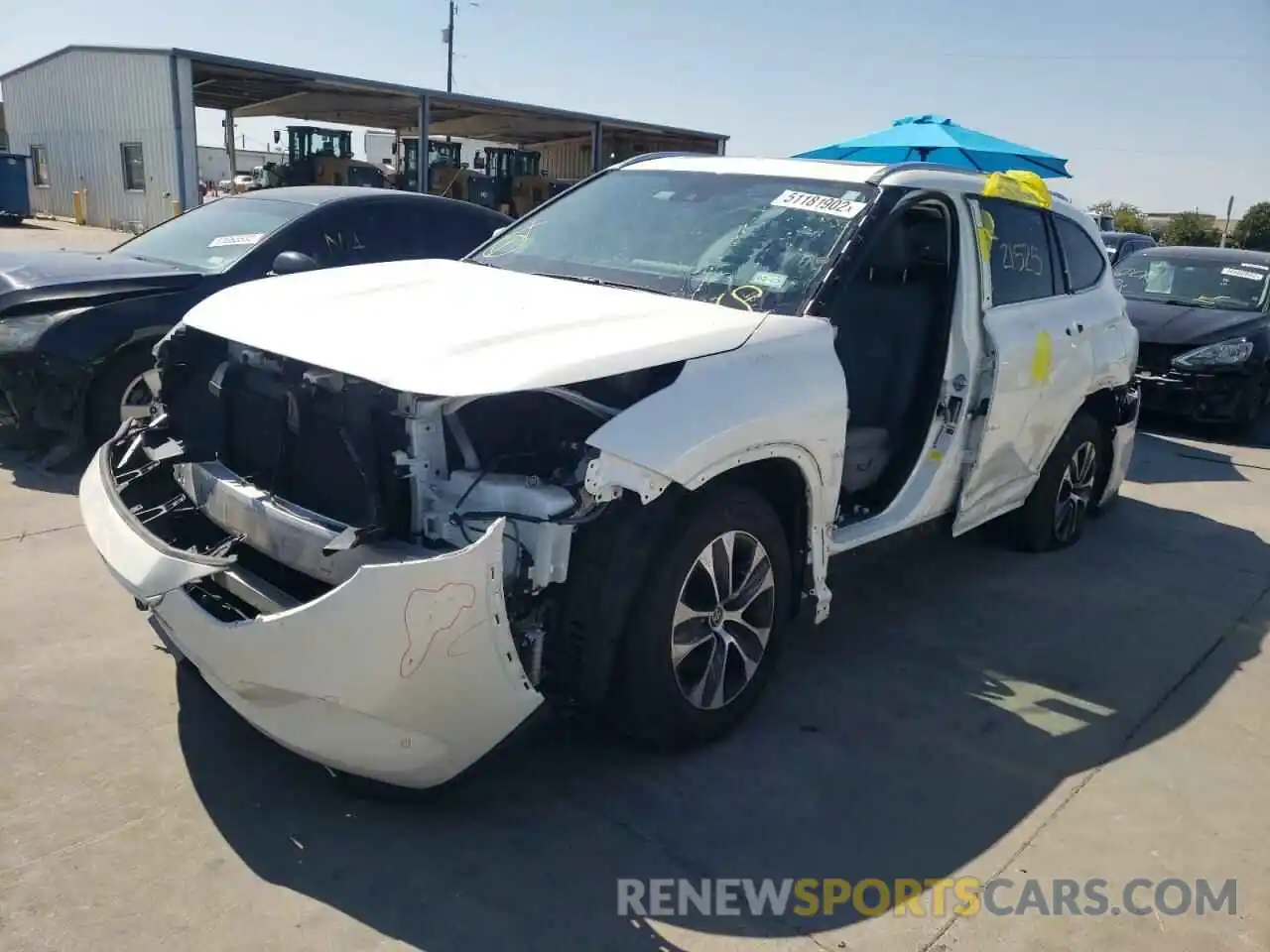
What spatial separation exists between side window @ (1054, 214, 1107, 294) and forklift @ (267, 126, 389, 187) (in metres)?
20.4

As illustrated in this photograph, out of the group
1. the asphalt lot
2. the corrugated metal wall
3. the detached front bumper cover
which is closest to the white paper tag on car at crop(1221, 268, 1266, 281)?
the asphalt lot

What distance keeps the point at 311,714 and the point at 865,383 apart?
2687 millimetres

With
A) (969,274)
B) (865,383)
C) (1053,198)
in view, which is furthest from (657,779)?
(1053,198)

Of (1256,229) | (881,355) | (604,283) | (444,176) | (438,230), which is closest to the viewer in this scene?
(604,283)

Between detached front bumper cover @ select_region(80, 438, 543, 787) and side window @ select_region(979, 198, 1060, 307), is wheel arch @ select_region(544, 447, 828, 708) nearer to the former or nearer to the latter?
detached front bumper cover @ select_region(80, 438, 543, 787)

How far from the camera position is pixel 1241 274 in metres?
10.2

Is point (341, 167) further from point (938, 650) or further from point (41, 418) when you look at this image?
point (938, 650)

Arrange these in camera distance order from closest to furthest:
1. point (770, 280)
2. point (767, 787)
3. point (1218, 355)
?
point (767, 787) < point (770, 280) < point (1218, 355)

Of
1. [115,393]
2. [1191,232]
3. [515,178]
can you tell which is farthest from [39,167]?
[1191,232]

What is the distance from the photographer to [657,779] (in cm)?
308

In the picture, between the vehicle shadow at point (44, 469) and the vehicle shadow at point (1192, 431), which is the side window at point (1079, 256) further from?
the vehicle shadow at point (44, 469)

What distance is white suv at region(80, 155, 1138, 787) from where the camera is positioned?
2.52 metres

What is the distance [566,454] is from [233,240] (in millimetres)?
4303

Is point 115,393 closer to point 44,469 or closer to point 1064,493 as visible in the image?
point 44,469
